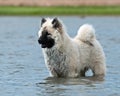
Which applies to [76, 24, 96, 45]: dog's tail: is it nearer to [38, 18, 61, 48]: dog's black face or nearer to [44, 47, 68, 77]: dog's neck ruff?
[44, 47, 68, 77]: dog's neck ruff

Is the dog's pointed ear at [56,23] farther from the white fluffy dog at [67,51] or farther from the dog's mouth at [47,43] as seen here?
the dog's mouth at [47,43]

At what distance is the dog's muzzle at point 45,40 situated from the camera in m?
16.3

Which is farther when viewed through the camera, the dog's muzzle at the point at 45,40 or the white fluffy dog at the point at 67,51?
the white fluffy dog at the point at 67,51

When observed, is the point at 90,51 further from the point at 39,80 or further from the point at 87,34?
the point at 39,80

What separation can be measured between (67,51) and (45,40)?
88 cm

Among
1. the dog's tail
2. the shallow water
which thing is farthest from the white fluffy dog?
the shallow water

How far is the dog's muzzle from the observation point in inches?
643

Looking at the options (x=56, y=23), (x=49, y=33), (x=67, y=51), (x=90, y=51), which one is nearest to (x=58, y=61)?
(x=67, y=51)

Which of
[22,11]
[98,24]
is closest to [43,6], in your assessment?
[22,11]

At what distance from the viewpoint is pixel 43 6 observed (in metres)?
64.5

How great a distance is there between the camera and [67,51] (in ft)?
55.6

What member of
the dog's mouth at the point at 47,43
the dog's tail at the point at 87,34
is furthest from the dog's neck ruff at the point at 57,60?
the dog's tail at the point at 87,34

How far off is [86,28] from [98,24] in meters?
27.6

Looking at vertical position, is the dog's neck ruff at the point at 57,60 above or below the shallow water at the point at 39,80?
above
